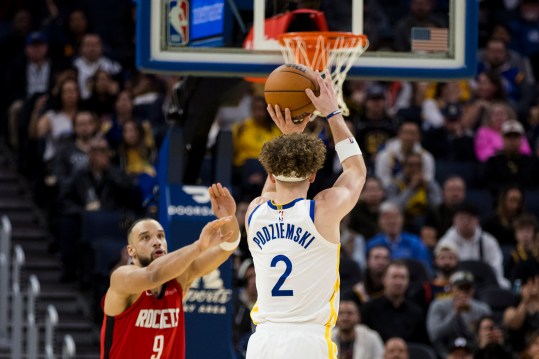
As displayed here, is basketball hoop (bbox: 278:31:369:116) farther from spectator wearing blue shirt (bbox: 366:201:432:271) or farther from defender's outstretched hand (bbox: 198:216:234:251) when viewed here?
spectator wearing blue shirt (bbox: 366:201:432:271)

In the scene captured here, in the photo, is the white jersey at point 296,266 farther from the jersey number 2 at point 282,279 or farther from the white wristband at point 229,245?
the white wristband at point 229,245

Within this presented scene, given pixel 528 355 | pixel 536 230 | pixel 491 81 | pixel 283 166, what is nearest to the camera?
pixel 283 166

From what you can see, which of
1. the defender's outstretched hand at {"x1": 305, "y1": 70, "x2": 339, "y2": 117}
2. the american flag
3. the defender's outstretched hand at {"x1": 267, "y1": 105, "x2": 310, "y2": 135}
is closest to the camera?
the defender's outstretched hand at {"x1": 305, "y1": 70, "x2": 339, "y2": 117}

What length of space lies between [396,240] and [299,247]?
22.2 ft

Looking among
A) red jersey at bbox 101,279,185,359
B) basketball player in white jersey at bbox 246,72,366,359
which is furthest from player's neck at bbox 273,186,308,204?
red jersey at bbox 101,279,185,359

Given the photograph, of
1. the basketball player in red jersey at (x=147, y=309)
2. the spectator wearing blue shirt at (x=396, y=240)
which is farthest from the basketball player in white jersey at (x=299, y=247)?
the spectator wearing blue shirt at (x=396, y=240)

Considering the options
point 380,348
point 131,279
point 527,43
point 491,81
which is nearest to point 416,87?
point 491,81

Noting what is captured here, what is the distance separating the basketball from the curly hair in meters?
0.52

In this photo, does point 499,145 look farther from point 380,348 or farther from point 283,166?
point 283,166

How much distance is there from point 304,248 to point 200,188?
9.84 ft

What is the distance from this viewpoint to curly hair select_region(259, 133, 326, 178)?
7012mm

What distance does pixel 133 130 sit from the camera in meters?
14.6

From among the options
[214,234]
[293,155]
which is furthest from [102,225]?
[293,155]

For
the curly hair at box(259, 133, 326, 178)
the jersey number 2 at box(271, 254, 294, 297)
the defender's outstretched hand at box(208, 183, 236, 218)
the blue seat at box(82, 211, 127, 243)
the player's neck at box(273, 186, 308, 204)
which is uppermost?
the curly hair at box(259, 133, 326, 178)
